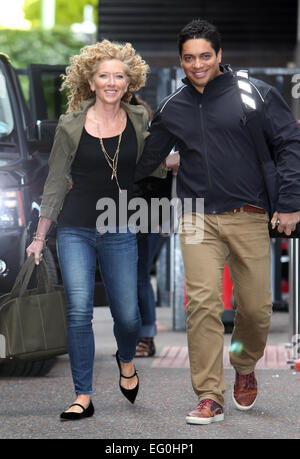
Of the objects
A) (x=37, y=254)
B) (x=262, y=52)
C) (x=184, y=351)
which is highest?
(x=262, y=52)

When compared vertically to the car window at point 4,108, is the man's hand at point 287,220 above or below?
below

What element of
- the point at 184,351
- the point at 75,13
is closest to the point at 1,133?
the point at 184,351

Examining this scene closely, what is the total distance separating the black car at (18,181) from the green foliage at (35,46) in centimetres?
1948

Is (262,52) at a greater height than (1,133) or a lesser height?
greater

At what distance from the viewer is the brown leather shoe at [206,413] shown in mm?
5223

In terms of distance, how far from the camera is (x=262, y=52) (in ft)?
64.8

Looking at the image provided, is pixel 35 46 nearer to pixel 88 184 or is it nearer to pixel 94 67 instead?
pixel 94 67

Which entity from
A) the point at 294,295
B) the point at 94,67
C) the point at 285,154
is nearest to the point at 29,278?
the point at 94,67

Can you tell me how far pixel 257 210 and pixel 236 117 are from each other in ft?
1.73

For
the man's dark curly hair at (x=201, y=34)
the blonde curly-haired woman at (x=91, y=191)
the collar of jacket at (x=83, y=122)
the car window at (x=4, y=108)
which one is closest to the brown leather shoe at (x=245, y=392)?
the blonde curly-haired woman at (x=91, y=191)

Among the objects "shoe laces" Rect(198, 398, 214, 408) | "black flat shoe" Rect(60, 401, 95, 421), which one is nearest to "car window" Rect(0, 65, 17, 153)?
"black flat shoe" Rect(60, 401, 95, 421)

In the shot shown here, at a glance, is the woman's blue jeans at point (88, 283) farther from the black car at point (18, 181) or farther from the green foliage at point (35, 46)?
the green foliage at point (35, 46)

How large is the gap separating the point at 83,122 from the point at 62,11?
36.7m
